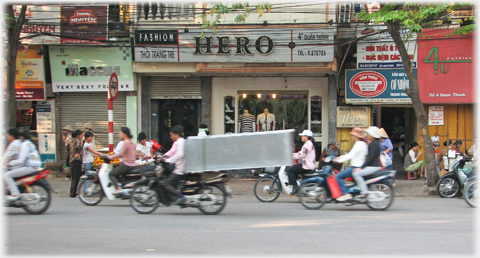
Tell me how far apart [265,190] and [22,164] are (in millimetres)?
5092

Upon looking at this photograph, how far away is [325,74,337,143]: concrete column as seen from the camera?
46.7ft

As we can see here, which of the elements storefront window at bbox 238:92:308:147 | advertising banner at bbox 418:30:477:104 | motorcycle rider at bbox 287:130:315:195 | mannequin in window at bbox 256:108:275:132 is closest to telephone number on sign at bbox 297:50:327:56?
storefront window at bbox 238:92:308:147

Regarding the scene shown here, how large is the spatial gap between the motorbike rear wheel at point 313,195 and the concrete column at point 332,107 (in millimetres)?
6033

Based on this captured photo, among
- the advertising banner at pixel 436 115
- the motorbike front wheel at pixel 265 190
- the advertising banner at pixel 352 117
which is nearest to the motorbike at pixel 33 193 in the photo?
the motorbike front wheel at pixel 265 190

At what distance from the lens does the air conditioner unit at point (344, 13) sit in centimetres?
1371

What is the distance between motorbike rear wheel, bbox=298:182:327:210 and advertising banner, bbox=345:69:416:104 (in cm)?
638

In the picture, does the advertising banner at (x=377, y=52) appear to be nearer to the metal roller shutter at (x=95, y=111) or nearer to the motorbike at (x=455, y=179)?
the motorbike at (x=455, y=179)

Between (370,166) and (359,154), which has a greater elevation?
(359,154)

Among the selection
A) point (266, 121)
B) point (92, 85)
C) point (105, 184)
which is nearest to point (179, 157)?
point (105, 184)

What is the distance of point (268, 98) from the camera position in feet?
49.2

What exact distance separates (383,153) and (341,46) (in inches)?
164

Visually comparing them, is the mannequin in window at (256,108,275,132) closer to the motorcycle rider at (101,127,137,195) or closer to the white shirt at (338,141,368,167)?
the white shirt at (338,141,368,167)

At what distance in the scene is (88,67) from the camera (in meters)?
14.2

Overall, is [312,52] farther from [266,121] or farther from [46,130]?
[46,130]
